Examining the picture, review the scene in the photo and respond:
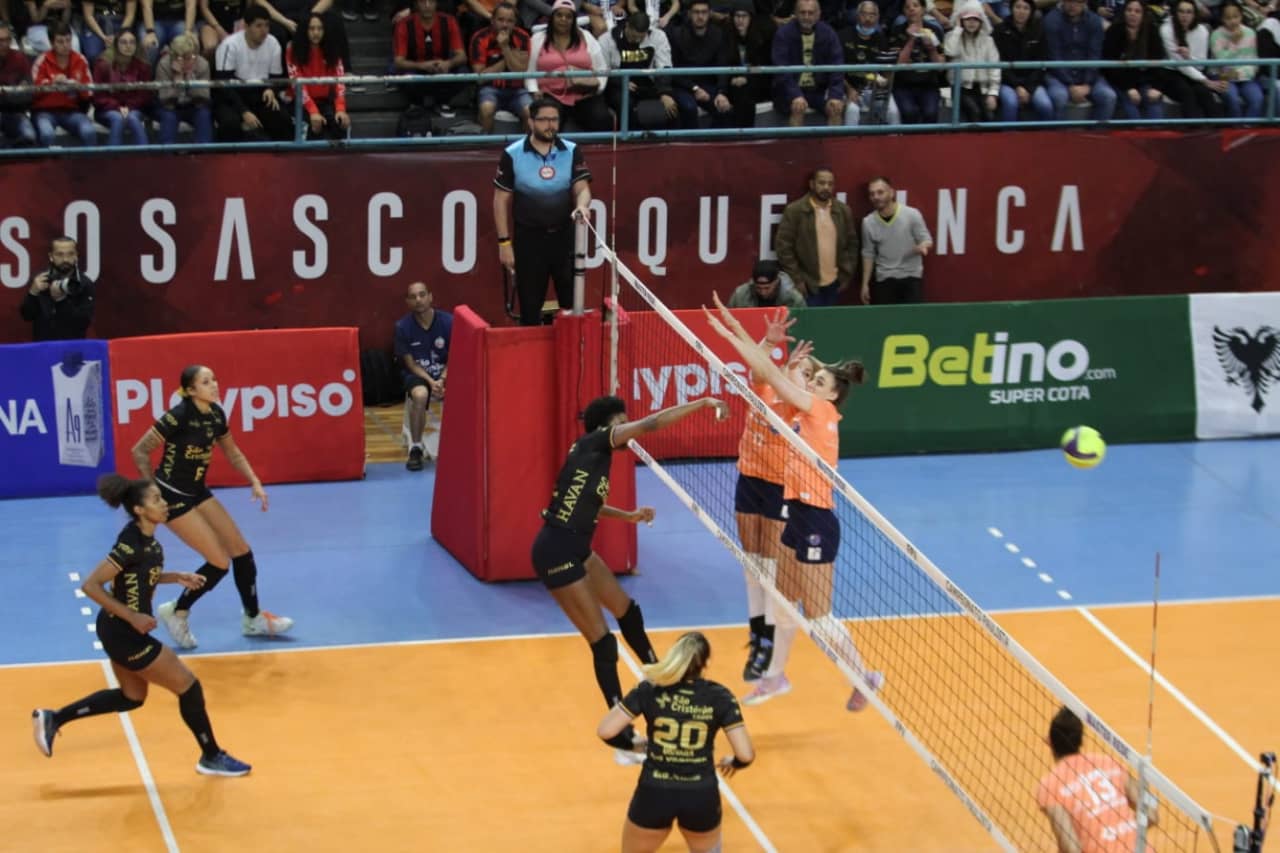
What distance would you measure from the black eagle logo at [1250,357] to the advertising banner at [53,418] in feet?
35.9

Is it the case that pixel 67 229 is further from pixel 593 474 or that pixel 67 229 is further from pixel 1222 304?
pixel 1222 304

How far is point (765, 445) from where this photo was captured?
1328 cm

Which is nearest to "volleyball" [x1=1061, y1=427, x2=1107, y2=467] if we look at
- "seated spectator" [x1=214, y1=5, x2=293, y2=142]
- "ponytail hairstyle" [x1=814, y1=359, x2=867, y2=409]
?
"ponytail hairstyle" [x1=814, y1=359, x2=867, y2=409]

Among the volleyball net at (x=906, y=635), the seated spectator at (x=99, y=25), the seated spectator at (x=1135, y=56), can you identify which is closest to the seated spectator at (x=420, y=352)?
the volleyball net at (x=906, y=635)

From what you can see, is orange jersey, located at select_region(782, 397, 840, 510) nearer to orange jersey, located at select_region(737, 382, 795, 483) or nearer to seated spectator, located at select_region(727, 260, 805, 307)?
orange jersey, located at select_region(737, 382, 795, 483)

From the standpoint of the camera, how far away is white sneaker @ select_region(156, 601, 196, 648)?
14.3 metres

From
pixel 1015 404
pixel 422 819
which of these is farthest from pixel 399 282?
pixel 422 819

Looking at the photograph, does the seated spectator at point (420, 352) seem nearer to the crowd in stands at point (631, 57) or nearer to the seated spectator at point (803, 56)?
the crowd in stands at point (631, 57)

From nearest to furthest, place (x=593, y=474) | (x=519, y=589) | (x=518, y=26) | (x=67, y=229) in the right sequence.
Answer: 1. (x=593, y=474)
2. (x=519, y=589)
3. (x=67, y=229)
4. (x=518, y=26)

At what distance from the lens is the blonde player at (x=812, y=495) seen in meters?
12.5

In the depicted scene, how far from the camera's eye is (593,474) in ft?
41.8

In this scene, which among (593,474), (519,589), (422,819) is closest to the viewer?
(422,819)

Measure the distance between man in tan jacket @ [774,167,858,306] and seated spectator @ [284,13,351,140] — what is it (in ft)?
15.2

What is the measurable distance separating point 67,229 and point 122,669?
7.76 meters
